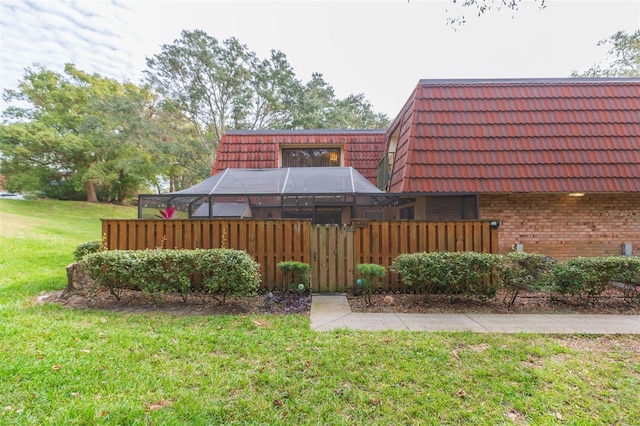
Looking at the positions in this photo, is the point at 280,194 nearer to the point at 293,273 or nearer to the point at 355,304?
the point at 293,273

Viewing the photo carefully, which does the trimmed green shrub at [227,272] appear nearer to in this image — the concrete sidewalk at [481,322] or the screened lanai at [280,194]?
the concrete sidewalk at [481,322]

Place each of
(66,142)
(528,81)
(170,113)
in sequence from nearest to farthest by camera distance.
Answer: (528,81) → (170,113) → (66,142)

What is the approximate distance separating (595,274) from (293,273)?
529 centimetres

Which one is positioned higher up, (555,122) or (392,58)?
(392,58)

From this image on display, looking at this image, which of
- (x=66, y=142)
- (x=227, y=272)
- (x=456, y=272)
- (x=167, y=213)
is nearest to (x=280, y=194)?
Result: (x=227, y=272)

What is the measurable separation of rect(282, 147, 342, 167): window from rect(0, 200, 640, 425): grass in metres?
8.09

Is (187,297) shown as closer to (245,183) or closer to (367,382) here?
(245,183)

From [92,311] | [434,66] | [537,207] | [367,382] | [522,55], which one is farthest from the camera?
[522,55]

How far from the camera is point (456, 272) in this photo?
17.0 ft

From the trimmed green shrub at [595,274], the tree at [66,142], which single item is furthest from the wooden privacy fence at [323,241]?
the tree at [66,142]

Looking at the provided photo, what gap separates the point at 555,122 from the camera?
25.0 feet

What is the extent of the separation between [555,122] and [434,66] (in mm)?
5269

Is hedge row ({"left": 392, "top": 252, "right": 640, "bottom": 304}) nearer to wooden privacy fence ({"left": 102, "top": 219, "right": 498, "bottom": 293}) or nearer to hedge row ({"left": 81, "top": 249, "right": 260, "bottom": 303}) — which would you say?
wooden privacy fence ({"left": 102, "top": 219, "right": 498, "bottom": 293})

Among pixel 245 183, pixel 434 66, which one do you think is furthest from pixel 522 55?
pixel 245 183
